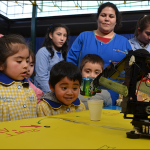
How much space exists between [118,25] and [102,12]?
0.36 metres

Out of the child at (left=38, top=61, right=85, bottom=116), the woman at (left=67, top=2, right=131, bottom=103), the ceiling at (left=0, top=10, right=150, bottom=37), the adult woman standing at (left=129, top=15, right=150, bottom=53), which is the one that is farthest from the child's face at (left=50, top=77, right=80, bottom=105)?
the ceiling at (left=0, top=10, right=150, bottom=37)

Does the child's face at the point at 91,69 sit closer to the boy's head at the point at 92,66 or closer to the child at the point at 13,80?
the boy's head at the point at 92,66

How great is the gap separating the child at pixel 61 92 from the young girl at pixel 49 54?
0.96 m

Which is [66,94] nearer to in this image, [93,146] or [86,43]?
[93,146]

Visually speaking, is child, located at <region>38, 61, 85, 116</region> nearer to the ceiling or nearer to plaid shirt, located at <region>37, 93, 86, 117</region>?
plaid shirt, located at <region>37, 93, 86, 117</region>

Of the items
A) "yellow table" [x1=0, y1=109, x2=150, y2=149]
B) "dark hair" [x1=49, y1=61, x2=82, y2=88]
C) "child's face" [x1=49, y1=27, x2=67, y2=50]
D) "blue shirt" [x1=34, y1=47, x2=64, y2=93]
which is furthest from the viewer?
Result: "child's face" [x1=49, y1=27, x2=67, y2=50]

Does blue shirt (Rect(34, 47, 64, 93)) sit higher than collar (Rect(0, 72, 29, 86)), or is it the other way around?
blue shirt (Rect(34, 47, 64, 93))

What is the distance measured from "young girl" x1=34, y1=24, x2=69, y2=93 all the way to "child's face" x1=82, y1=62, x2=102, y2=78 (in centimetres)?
60

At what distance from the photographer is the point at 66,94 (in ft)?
4.11

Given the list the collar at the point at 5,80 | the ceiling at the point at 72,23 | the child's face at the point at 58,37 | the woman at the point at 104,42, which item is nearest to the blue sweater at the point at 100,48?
the woman at the point at 104,42

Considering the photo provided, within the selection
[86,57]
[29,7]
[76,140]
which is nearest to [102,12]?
[86,57]

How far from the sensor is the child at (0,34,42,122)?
3.88 feet

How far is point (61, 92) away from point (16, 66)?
351 mm

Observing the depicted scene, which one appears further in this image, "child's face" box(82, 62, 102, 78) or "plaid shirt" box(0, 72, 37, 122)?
"child's face" box(82, 62, 102, 78)
